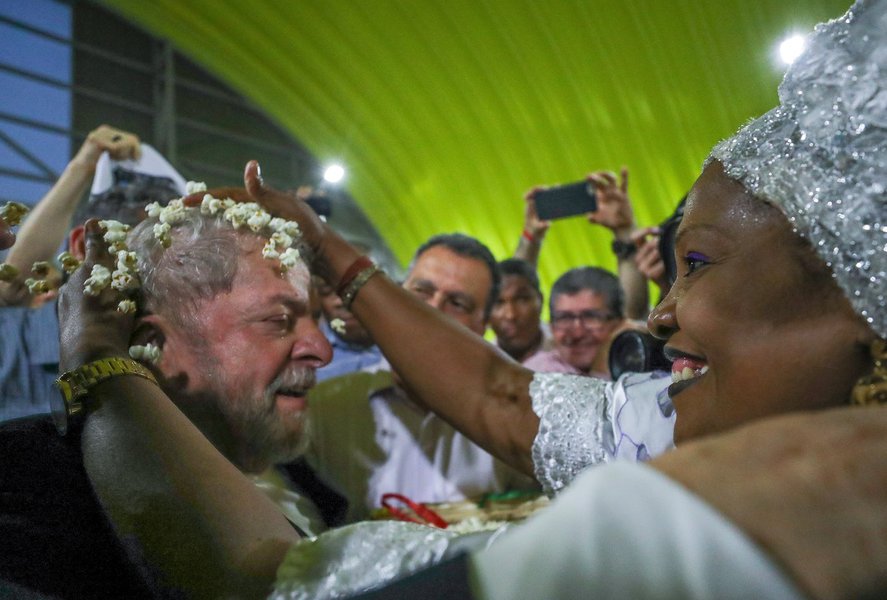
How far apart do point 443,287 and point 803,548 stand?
2505 millimetres

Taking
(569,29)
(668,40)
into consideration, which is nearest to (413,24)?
(569,29)

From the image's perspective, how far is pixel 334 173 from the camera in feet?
32.2

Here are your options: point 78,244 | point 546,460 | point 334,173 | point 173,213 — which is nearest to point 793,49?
point 546,460

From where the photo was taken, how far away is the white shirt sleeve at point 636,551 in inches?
17.9

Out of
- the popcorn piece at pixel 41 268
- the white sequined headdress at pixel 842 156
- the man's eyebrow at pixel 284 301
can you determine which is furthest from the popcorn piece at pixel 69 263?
the white sequined headdress at pixel 842 156

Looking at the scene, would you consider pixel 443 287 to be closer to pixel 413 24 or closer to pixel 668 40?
pixel 668 40

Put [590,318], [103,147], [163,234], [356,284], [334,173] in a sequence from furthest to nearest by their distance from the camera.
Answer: [334,173] → [590,318] → [103,147] → [356,284] → [163,234]

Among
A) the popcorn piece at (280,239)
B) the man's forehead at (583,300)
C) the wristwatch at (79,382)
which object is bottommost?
the wristwatch at (79,382)

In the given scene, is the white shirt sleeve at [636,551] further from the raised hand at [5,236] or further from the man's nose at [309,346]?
the man's nose at [309,346]

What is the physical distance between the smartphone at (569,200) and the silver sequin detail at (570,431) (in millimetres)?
1847

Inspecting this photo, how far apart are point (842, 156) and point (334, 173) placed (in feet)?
30.3

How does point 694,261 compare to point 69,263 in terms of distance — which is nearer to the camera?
point 694,261

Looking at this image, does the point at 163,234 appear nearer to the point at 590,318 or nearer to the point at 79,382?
the point at 79,382

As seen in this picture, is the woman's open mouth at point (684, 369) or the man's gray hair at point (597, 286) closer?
the woman's open mouth at point (684, 369)
